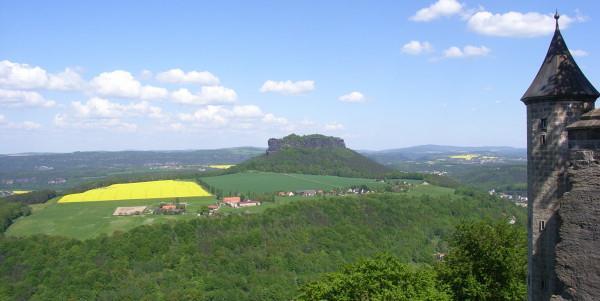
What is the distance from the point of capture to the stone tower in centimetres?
1750

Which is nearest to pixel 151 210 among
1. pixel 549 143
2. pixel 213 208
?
pixel 213 208

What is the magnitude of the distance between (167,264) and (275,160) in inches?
4652

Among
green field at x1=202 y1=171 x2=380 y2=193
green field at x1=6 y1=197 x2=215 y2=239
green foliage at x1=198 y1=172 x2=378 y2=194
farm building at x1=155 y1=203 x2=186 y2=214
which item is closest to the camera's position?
green field at x1=6 y1=197 x2=215 y2=239

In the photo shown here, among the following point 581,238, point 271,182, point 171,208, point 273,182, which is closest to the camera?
point 581,238

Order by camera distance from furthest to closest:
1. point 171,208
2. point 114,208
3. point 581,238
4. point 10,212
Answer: point 114,208 < point 171,208 < point 10,212 < point 581,238

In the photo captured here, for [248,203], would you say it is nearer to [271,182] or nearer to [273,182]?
[271,182]

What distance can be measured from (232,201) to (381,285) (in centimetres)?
9002

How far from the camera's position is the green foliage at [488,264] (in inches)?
1105

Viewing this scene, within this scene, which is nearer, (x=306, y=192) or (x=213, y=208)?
(x=213, y=208)

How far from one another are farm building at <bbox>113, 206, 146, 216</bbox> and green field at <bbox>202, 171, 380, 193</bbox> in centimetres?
3215

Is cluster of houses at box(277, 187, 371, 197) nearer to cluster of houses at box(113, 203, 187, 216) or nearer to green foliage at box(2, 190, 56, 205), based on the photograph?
cluster of houses at box(113, 203, 187, 216)

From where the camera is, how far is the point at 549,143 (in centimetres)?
1778

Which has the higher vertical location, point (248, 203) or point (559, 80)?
point (559, 80)

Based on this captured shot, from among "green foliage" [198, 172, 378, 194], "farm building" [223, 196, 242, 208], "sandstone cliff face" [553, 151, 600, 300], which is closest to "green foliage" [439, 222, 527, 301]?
"sandstone cliff face" [553, 151, 600, 300]
